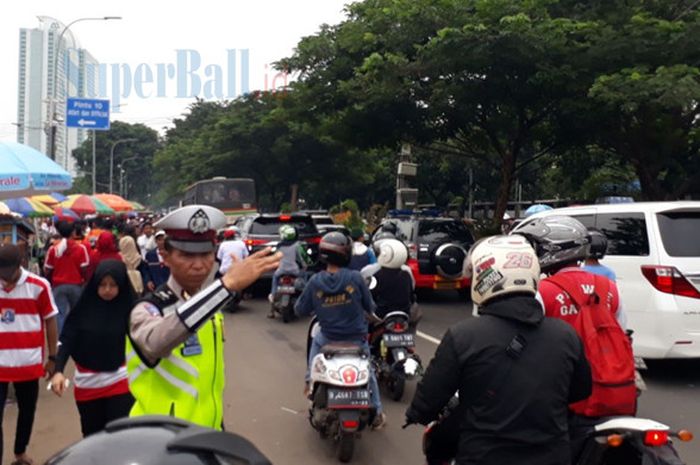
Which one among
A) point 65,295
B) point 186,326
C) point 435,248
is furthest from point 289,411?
point 435,248

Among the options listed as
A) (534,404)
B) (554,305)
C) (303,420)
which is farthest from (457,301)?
(534,404)

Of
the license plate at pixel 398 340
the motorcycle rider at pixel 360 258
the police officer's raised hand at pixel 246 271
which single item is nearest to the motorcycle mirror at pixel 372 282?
the license plate at pixel 398 340

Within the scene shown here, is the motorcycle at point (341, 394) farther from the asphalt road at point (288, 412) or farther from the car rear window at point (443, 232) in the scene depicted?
the car rear window at point (443, 232)

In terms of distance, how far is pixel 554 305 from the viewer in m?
3.36

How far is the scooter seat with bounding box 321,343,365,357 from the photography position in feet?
18.2

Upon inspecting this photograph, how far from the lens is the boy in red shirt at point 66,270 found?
8.55 meters

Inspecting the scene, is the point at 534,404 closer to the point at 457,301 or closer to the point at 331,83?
the point at 457,301

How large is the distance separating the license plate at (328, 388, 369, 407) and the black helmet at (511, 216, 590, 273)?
2106mm

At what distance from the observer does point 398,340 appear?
6793mm

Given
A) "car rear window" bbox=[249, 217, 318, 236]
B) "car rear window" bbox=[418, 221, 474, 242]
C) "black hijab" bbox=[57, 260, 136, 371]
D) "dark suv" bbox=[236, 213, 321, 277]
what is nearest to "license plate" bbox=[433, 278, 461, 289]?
"car rear window" bbox=[418, 221, 474, 242]

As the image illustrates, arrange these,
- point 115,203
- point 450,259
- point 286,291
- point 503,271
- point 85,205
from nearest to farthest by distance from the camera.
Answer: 1. point 503,271
2. point 286,291
3. point 450,259
4. point 85,205
5. point 115,203

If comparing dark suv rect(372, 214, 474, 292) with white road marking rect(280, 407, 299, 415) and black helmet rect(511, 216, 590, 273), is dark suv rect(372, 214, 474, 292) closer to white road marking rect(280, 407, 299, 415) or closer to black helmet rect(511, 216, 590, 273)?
white road marking rect(280, 407, 299, 415)

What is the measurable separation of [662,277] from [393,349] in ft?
9.46

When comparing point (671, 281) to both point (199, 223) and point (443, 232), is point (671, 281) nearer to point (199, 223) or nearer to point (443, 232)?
point (199, 223)
